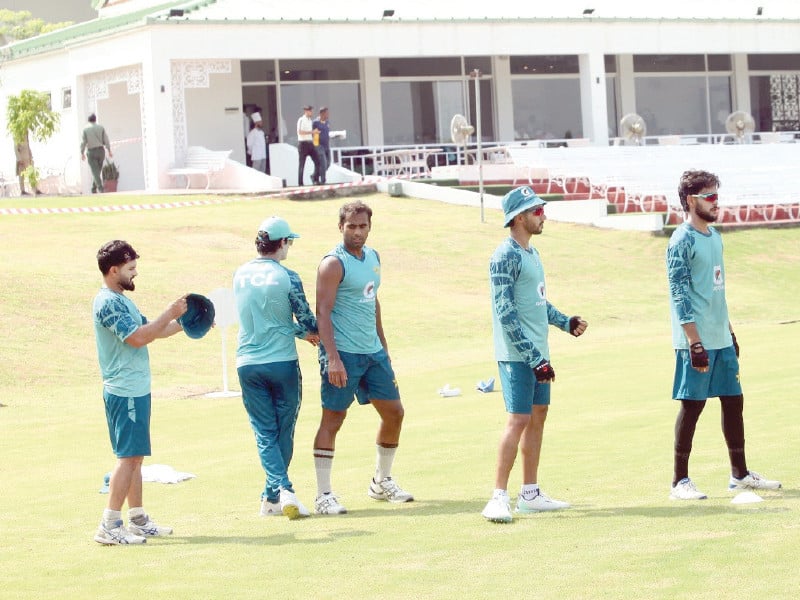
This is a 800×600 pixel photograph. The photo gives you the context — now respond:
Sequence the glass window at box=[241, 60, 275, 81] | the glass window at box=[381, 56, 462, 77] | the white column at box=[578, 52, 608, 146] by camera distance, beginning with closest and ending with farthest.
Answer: the glass window at box=[241, 60, 275, 81], the glass window at box=[381, 56, 462, 77], the white column at box=[578, 52, 608, 146]

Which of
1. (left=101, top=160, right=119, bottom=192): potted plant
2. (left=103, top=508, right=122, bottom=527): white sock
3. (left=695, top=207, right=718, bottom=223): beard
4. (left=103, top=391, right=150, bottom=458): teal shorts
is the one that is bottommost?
(left=103, top=508, right=122, bottom=527): white sock

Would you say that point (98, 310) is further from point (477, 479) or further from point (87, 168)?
point (87, 168)

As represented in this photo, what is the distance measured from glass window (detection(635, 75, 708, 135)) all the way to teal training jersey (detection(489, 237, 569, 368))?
3745 centimetres

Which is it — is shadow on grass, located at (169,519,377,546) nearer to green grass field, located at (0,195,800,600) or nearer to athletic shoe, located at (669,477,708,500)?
green grass field, located at (0,195,800,600)

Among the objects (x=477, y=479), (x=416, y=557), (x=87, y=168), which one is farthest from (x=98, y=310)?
(x=87, y=168)

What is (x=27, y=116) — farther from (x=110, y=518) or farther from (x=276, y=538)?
(x=276, y=538)

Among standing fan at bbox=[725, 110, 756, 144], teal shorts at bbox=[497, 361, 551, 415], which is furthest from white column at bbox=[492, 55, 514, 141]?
teal shorts at bbox=[497, 361, 551, 415]

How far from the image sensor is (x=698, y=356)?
8703 mm

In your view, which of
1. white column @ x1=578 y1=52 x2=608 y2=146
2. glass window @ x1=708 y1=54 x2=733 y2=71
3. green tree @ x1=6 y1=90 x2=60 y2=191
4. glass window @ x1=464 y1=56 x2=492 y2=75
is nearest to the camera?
green tree @ x1=6 y1=90 x2=60 y2=191

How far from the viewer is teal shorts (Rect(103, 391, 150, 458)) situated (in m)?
8.51

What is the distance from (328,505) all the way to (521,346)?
1557 millimetres

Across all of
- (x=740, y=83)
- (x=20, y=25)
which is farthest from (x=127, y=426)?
(x=20, y=25)

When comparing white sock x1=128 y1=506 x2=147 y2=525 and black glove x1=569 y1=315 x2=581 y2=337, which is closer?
white sock x1=128 y1=506 x2=147 y2=525

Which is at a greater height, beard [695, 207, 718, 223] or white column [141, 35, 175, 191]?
white column [141, 35, 175, 191]
